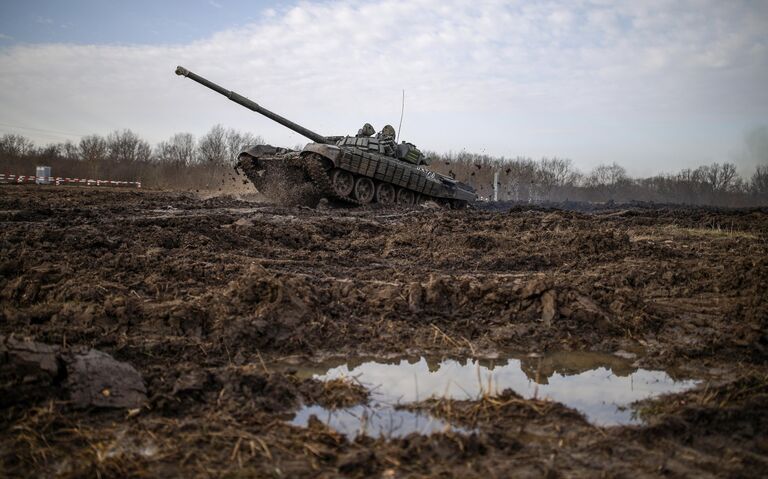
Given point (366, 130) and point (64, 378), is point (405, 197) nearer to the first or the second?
point (366, 130)

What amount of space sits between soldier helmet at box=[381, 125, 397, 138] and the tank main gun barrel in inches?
73.9

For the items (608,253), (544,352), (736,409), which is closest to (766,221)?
(608,253)

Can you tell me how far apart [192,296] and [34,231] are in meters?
4.32

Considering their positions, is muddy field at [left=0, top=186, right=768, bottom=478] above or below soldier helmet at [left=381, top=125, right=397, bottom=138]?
below

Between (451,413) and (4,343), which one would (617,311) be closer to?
(451,413)

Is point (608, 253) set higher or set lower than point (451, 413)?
higher

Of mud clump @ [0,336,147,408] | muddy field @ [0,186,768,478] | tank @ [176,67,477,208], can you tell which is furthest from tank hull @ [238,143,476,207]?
mud clump @ [0,336,147,408]

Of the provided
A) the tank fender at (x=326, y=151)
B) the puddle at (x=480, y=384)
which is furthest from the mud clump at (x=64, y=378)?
the tank fender at (x=326, y=151)

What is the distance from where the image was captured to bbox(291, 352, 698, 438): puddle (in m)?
4.28

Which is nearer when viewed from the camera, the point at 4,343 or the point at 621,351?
the point at 4,343

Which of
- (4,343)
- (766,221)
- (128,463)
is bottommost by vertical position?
(128,463)

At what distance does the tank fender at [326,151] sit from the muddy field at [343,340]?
6.73 metres

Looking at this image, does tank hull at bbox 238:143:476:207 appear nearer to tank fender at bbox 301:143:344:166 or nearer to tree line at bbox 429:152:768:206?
tank fender at bbox 301:143:344:166

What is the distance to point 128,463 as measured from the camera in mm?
3414
